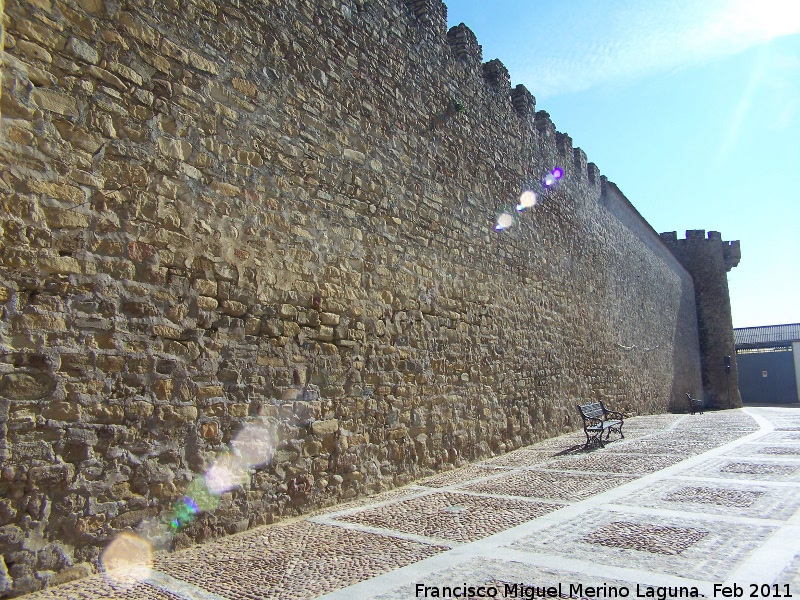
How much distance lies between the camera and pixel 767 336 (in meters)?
34.8

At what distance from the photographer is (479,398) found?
731cm

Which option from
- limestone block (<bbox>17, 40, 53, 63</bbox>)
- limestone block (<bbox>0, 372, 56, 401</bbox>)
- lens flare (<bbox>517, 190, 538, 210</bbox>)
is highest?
lens flare (<bbox>517, 190, 538, 210</bbox>)

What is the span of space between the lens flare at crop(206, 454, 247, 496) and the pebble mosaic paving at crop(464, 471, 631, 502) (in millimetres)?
2267

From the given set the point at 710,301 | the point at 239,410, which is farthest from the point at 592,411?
the point at 710,301

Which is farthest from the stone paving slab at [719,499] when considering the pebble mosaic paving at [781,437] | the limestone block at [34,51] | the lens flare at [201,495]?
the limestone block at [34,51]

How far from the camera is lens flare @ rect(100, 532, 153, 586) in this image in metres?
3.18

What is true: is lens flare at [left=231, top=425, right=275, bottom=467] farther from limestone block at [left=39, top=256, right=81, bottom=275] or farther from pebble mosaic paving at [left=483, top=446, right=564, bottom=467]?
pebble mosaic paving at [left=483, top=446, right=564, bottom=467]

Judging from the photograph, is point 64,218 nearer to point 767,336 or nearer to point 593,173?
point 593,173

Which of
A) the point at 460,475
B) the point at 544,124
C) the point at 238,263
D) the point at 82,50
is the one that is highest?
the point at 544,124

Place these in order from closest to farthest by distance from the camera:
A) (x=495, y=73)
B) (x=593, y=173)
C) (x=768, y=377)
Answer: (x=495, y=73) → (x=593, y=173) → (x=768, y=377)

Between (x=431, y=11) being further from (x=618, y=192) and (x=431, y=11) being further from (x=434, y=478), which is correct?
(x=618, y=192)

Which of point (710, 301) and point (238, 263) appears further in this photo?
point (710, 301)

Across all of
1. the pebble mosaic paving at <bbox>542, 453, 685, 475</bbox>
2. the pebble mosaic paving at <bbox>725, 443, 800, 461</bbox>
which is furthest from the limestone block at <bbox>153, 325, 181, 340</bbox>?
the pebble mosaic paving at <bbox>725, 443, 800, 461</bbox>

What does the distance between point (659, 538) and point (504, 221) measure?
5.72 meters
